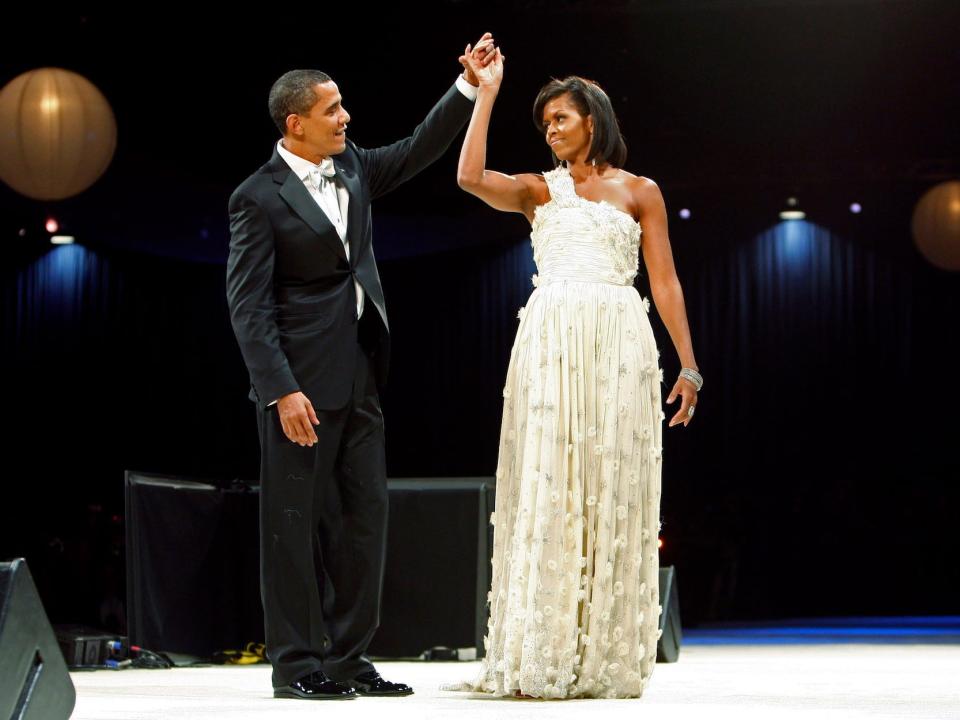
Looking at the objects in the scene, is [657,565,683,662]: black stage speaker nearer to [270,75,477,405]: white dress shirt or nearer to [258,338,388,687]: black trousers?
[258,338,388,687]: black trousers

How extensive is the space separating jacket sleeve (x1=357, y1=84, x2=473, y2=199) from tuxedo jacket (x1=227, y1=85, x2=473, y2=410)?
0.22 metres

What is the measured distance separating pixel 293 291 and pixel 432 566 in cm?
215

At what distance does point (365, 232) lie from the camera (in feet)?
10.5

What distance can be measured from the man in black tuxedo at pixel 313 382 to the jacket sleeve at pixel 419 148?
80mm

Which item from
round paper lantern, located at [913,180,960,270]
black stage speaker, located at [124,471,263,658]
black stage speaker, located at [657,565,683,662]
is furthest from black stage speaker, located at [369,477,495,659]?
round paper lantern, located at [913,180,960,270]

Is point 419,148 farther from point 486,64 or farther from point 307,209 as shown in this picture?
point 307,209

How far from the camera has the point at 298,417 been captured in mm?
2910

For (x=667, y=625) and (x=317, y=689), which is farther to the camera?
(x=667, y=625)

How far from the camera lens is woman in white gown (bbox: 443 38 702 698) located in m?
2.96

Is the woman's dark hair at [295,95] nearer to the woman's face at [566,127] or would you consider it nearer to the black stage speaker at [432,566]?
the woman's face at [566,127]

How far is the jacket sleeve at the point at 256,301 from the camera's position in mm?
2932

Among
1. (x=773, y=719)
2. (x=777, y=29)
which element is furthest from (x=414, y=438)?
(x=773, y=719)

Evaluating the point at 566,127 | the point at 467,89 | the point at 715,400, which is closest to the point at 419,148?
the point at 467,89

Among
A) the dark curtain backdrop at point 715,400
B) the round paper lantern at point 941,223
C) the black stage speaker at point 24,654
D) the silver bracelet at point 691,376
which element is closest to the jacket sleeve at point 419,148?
the silver bracelet at point 691,376
